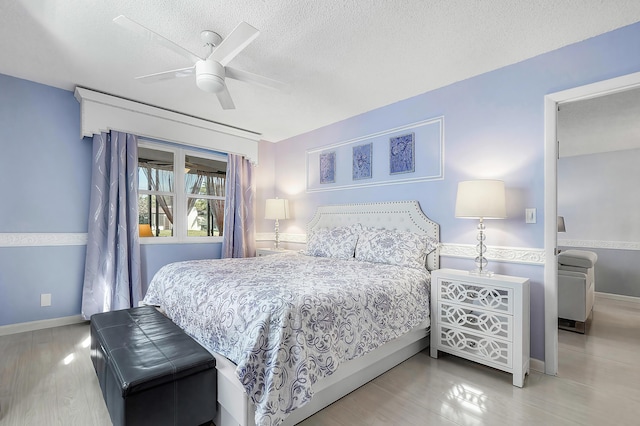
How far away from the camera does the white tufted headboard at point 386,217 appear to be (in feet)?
9.86

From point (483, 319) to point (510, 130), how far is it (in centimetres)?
160

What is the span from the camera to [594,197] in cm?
499

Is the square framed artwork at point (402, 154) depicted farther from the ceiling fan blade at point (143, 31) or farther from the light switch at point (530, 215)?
the ceiling fan blade at point (143, 31)

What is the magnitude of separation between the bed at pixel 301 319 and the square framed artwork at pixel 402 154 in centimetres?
52

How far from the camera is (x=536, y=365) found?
92.0 inches

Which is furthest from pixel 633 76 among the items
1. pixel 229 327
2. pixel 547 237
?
pixel 229 327

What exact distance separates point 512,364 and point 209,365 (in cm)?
203

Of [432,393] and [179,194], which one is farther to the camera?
[179,194]

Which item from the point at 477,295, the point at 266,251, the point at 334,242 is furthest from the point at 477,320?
the point at 266,251

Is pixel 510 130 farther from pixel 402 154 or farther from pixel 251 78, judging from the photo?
pixel 251 78

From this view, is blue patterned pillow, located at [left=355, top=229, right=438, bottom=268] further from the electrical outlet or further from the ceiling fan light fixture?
the electrical outlet

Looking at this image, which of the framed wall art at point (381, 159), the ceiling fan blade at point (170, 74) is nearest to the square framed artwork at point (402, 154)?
the framed wall art at point (381, 159)

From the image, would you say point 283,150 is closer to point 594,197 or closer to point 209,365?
point 209,365

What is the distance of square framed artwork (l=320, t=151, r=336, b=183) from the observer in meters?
4.11
